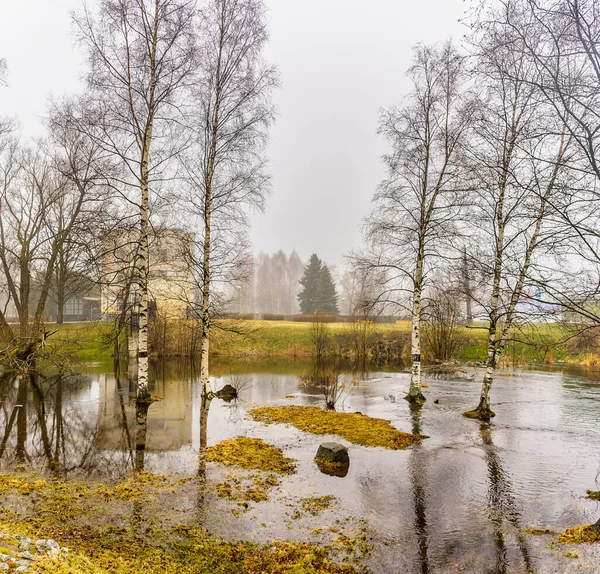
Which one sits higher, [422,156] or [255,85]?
[255,85]

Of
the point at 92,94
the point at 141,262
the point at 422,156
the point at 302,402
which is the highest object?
the point at 92,94

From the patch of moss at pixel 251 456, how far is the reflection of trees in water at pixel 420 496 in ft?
7.87

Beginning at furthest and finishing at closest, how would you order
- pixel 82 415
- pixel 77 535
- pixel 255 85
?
1. pixel 255 85
2. pixel 82 415
3. pixel 77 535

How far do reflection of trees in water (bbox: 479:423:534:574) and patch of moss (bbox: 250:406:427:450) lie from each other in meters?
1.99

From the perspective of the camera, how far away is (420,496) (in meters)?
7.48

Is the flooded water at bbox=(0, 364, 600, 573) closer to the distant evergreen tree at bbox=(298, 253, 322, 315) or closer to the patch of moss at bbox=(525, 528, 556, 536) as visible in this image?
the patch of moss at bbox=(525, 528, 556, 536)

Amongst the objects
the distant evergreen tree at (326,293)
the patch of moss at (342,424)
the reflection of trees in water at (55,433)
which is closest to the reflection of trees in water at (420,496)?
the patch of moss at (342,424)

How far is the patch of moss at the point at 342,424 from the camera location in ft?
35.5

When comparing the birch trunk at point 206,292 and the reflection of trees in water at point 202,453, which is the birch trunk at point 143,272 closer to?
the birch trunk at point 206,292

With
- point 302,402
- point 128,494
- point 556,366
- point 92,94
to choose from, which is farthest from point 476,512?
point 556,366

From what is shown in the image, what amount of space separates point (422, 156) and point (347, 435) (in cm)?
1025

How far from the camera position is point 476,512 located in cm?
689

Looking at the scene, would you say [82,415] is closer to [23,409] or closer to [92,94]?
[23,409]

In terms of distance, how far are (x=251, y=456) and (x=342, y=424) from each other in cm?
373
